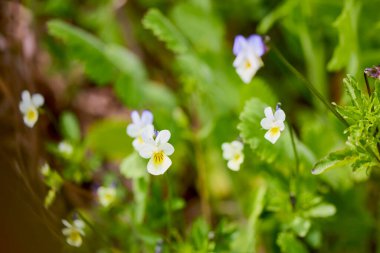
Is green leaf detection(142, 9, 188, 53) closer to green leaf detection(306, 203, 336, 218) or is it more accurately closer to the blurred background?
the blurred background

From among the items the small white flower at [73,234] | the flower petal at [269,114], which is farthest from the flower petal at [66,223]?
the flower petal at [269,114]

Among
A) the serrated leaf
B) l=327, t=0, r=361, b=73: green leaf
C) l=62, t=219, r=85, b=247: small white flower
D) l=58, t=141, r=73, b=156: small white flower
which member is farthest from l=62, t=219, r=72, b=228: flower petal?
l=327, t=0, r=361, b=73: green leaf

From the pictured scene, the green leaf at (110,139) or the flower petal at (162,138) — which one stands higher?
the green leaf at (110,139)

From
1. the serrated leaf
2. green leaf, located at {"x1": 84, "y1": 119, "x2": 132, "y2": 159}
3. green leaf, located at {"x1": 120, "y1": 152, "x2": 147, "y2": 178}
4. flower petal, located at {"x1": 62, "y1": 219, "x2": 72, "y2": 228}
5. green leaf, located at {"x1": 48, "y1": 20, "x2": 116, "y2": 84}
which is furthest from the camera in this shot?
green leaf, located at {"x1": 84, "y1": 119, "x2": 132, "y2": 159}

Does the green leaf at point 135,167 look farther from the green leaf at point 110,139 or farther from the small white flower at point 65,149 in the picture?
the green leaf at point 110,139

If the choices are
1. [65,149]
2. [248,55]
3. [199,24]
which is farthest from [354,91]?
[199,24]

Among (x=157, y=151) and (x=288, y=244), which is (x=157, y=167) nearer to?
(x=157, y=151)

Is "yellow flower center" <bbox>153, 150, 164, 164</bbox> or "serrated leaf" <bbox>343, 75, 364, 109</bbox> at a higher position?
"serrated leaf" <bbox>343, 75, 364, 109</bbox>

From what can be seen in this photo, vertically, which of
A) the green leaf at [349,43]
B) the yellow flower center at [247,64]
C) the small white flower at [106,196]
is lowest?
the small white flower at [106,196]
